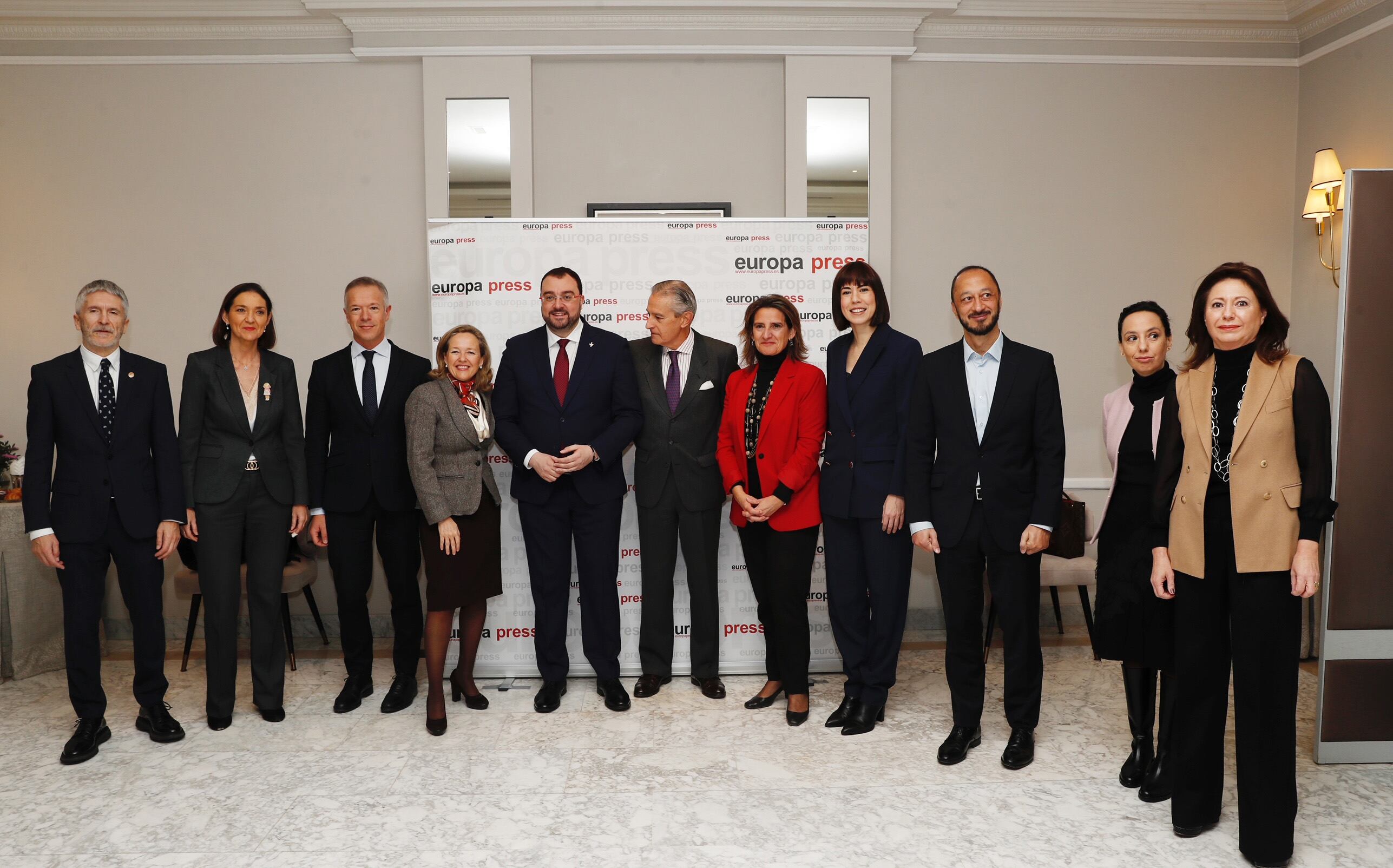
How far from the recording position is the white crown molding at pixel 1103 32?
Answer: 5.05 metres

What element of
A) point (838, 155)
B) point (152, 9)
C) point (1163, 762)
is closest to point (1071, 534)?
point (1163, 762)

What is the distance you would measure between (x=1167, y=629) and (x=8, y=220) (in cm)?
610

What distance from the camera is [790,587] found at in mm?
3719

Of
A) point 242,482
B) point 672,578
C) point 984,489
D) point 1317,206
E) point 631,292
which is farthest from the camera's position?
point 1317,206

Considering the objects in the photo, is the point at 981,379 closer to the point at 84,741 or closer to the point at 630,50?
the point at 630,50

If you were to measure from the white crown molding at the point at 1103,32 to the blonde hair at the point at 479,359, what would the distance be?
3.12m

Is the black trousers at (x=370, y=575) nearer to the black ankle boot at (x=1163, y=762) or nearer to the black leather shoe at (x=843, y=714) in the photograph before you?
the black leather shoe at (x=843, y=714)

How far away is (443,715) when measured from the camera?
12.0ft

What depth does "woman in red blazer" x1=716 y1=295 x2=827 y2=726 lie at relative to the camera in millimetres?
3650

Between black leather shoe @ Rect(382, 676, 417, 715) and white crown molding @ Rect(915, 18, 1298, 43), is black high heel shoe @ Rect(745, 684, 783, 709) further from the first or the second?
white crown molding @ Rect(915, 18, 1298, 43)

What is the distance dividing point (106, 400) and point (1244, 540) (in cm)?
400

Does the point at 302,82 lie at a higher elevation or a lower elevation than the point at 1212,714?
higher

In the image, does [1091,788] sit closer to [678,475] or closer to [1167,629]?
[1167,629]

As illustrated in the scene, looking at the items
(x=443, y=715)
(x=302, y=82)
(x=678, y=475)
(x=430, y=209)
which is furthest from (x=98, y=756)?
(x=302, y=82)
